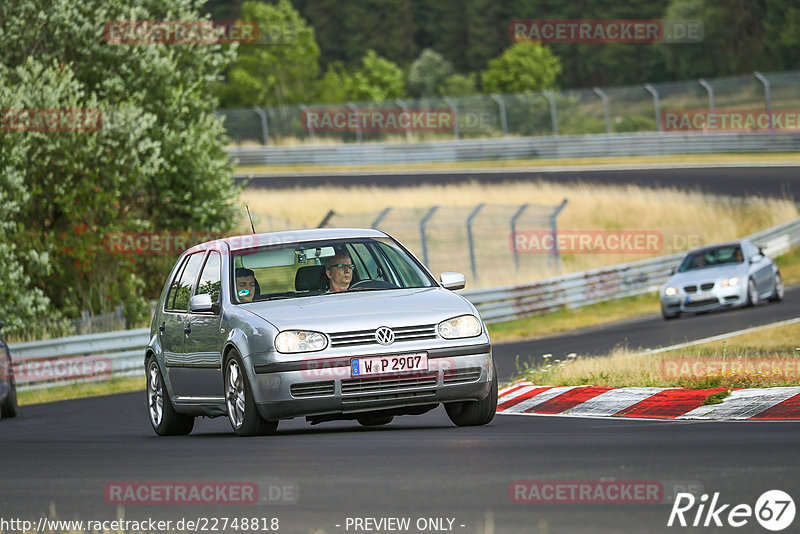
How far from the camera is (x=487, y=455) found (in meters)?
8.09

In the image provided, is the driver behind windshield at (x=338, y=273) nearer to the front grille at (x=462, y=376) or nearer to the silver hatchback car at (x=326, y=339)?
the silver hatchback car at (x=326, y=339)

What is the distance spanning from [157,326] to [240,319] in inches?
85.0

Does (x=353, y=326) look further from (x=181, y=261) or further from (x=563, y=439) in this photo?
(x=181, y=261)

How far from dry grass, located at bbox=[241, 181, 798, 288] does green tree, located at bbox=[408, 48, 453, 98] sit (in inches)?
Result: 1847

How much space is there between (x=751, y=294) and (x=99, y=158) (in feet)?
39.7

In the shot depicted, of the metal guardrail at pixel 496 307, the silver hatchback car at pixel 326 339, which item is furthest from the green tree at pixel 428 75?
the silver hatchback car at pixel 326 339

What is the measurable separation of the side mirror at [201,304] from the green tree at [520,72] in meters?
72.3

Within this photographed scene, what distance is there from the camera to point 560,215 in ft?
132

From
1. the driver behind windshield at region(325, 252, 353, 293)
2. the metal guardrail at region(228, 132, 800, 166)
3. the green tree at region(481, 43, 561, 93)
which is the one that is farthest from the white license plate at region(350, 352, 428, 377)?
the green tree at region(481, 43, 561, 93)

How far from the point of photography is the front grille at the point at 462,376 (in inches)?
379

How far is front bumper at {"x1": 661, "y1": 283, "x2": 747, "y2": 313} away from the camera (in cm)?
2398

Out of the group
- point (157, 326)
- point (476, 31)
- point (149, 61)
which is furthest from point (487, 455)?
point (476, 31)

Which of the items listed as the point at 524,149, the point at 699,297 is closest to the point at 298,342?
the point at 699,297

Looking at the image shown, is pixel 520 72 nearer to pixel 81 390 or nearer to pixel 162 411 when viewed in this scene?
pixel 81 390
